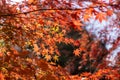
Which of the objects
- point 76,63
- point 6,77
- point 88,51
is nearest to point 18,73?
point 6,77

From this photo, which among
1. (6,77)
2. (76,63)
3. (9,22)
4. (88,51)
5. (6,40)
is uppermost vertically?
(9,22)

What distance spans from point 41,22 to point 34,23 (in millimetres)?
146

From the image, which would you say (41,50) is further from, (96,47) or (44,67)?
(96,47)

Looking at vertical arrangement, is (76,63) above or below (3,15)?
below

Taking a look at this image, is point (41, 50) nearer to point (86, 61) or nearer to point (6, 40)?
point (6, 40)

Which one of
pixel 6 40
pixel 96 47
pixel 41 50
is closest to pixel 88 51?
pixel 96 47

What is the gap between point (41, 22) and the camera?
4.76 meters

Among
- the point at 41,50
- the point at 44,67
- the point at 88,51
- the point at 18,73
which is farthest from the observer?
the point at 88,51

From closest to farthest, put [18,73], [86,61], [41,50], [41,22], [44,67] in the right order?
[18,73]
[44,67]
[41,22]
[41,50]
[86,61]

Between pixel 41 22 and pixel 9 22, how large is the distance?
25.0 inches

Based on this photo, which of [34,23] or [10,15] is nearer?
[10,15]

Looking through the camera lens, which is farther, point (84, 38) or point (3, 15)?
point (84, 38)

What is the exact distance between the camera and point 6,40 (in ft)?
15.3

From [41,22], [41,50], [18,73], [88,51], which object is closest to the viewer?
[18,73]
